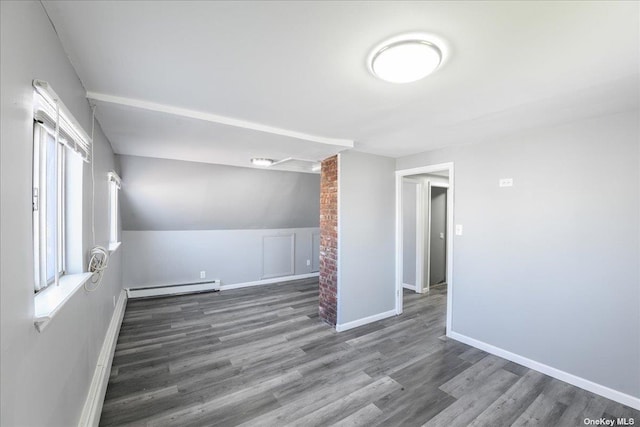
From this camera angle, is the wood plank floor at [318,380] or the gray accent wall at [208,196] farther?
the gray accent wall at [208,196]

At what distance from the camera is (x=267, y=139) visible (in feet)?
9.16

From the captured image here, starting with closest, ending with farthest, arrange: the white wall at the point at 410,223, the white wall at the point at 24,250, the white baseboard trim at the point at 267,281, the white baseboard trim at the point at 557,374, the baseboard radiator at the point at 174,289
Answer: the white wall at the point at 24,250 < the white baseboard trim at the point at 557,374 < the baseboard radiator at the point at 174,289 < the white wall at the point at 410,223 < the white baseboard trim at the point at 267,281

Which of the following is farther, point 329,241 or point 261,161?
point 261,161

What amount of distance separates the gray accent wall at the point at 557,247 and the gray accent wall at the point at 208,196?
9.92 ft

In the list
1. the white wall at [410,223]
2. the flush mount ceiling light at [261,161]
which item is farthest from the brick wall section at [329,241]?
the white wall at [410,223]

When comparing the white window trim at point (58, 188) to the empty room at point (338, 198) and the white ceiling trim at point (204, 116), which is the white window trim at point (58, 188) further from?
the white ceiling trim at point (204, 116)

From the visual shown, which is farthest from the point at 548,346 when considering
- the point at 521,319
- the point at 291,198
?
the point at 291,198

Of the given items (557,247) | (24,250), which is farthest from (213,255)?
(557,247)

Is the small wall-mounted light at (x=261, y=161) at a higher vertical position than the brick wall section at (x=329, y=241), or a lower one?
higher

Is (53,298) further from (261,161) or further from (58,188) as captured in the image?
(261,161)

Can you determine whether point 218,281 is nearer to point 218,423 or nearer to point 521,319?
point 218,423

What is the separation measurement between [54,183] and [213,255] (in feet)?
12.3

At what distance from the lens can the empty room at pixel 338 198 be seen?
1.10m

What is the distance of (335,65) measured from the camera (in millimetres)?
1475
